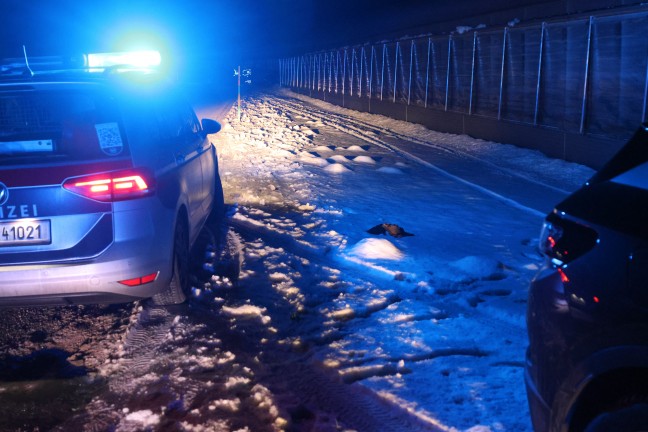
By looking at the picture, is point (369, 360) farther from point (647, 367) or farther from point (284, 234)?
point (284, 234)

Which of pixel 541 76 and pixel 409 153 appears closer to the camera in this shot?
pixel 541 76

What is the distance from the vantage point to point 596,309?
8.05 ft

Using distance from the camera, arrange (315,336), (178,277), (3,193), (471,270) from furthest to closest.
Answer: (471,270), (178,277), (315,336), (3,193)

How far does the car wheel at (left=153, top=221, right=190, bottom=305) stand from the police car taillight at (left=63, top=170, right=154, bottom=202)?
703 mm

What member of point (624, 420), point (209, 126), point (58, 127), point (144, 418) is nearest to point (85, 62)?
point (209, 126)

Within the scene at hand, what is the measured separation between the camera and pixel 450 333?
4812mm

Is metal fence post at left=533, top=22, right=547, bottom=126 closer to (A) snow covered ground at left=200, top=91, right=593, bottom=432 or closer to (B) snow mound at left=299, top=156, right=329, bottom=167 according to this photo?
(A) snow covered ground at left=200, top=91, right=593, bottom=432

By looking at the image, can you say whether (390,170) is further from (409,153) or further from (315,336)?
(315,336)

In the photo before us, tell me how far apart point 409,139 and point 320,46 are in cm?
4473

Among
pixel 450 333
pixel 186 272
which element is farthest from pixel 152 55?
pixel 450 333

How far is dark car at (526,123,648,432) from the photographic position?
2.30 metres

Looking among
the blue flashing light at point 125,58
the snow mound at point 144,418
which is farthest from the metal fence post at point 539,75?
the snow mound at point 144,418

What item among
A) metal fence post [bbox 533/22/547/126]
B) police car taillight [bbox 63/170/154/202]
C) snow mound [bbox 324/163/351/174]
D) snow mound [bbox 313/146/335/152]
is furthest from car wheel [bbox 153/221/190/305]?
metal fence post [bbox 533/22/547/126]

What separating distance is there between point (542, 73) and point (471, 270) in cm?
1001
